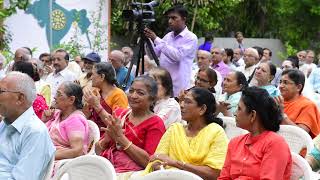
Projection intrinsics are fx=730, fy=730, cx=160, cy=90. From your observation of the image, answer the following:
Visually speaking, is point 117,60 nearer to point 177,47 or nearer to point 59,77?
point 59,77

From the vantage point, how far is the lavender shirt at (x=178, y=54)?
754cm

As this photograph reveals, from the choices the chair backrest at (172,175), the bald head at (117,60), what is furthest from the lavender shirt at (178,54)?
the chair backrest at (172,175)

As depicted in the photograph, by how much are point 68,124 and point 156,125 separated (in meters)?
0.77

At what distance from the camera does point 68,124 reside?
5.53 meters

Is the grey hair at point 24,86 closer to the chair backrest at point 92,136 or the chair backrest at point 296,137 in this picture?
the chair backrest at point 92,136

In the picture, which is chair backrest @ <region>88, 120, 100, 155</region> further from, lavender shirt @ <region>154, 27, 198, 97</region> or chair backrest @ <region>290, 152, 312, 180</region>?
lavender shirt @ <region>154, 27, 198, 97</region>

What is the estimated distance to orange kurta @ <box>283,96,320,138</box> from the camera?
6.20 metres

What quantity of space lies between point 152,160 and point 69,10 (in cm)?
1000

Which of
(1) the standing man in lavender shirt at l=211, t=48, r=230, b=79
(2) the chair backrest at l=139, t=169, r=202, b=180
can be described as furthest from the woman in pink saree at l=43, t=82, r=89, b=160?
(1) the standing man in lavender shirt at l=211, t=48, r=230, b=79

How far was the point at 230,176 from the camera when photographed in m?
4.48

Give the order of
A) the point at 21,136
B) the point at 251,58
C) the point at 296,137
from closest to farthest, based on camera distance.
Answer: the point at 21,136 < the point at 296,137 < the point at 251,58

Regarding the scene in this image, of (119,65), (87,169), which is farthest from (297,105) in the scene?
(119,65)

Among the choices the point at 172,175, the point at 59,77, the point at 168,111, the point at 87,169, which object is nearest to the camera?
the point at 172,175

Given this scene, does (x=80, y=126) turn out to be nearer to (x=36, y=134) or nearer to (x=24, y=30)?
(x=36, y=134)
